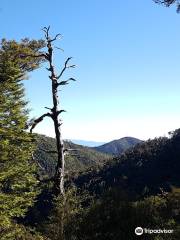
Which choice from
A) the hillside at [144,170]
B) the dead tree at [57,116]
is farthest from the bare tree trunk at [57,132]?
the hillside at [144,170]

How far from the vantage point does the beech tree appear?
2489 cm

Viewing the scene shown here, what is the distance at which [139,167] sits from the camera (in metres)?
92.6

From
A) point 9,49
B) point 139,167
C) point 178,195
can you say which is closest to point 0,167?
point 9,49

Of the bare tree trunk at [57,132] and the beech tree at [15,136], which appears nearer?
the bare tree trunk at [57,132]

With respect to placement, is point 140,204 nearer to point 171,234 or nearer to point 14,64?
point 171,234

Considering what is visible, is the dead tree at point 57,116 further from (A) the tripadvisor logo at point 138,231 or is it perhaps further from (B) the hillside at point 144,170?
(B) the hillside at point 144,170

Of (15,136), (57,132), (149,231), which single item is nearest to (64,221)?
(149,231)

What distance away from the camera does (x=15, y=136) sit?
27125 mm

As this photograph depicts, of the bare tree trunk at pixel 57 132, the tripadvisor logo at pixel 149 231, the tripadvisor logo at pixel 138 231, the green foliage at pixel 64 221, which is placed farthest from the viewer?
the bare tree trunk at pixel 57 132

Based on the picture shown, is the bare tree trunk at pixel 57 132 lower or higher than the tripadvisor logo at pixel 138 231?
higher

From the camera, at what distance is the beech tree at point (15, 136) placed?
24.9 m

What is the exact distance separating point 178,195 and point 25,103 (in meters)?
14.8

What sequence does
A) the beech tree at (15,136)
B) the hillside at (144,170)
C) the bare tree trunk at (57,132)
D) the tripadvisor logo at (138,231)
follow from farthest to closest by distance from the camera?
the hillside at (144,170) < the beech tree at (15,136) < the bare tree trunk at (57,132) < the tripadvisor logo at (138,231)

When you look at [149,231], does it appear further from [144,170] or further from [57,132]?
[144,170]
